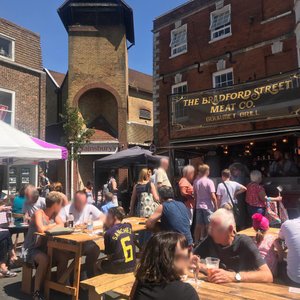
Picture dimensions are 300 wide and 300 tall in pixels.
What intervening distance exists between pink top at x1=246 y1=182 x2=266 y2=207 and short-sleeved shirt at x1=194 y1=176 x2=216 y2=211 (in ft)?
2.62

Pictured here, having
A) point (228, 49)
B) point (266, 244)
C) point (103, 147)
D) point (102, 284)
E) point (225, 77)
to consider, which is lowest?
point (102, 284)

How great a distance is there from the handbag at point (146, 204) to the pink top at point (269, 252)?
3906 mm

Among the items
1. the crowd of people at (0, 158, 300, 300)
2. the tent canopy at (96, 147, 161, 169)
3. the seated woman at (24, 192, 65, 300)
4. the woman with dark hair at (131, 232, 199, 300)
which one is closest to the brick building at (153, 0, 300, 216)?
the tent canopy at (96, 147, 161, 169)

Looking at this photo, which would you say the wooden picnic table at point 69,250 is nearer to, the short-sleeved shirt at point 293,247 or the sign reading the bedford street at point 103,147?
the short-sleeved shirt at point 293,247

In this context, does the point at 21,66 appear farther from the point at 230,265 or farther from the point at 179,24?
the point at 230,265

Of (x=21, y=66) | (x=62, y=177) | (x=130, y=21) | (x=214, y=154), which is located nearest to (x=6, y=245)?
(x=214, y=154)

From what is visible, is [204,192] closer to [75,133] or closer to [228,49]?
[228,49]

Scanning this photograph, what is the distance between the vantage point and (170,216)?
4.98 m

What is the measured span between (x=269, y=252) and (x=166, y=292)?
6.87 ft

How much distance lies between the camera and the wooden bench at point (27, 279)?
5.12 meters

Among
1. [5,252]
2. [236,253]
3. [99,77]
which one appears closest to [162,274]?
[236,253]

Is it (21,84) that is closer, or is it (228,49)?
(228,49)

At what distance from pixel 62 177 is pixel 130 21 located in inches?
490

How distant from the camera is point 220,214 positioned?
126 inches
